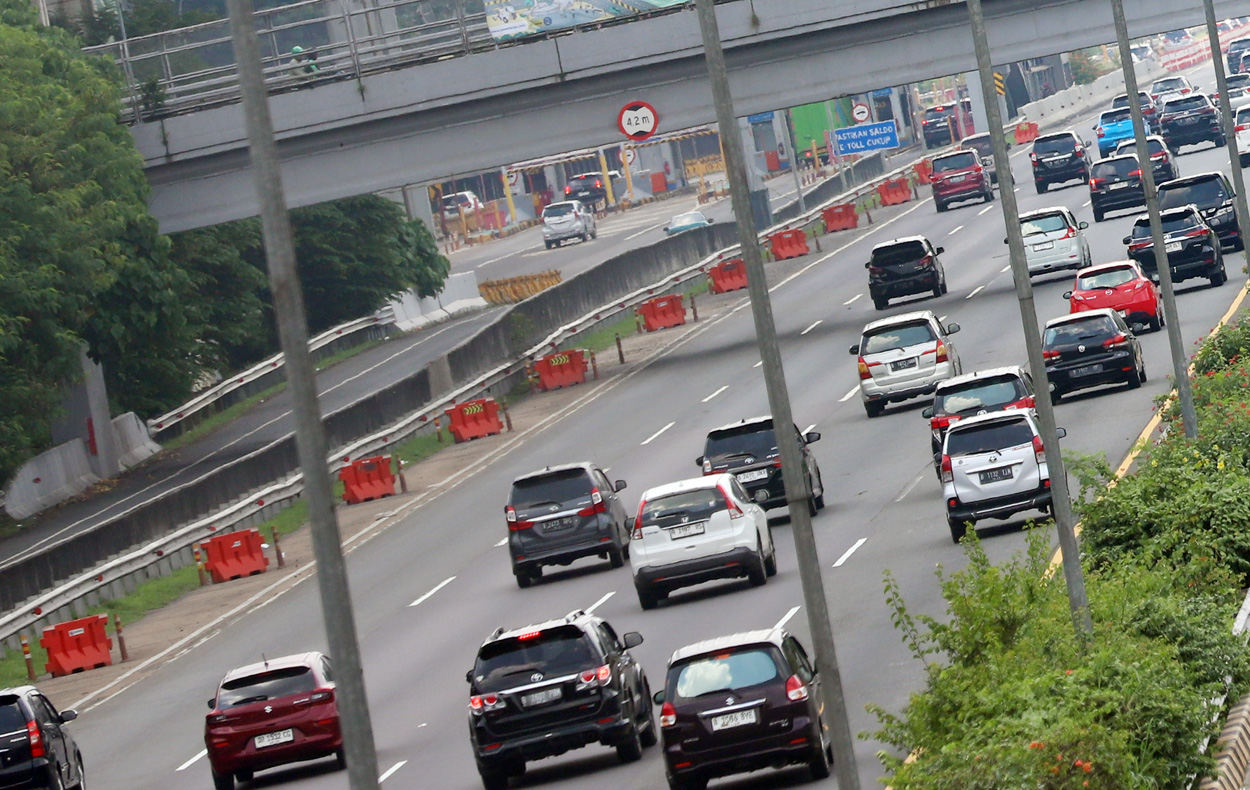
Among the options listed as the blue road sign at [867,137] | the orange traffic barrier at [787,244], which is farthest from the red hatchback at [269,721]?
the blue road sign at [867,137]

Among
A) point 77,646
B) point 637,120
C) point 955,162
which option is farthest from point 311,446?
point 955,162

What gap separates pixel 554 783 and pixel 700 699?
8.96ft

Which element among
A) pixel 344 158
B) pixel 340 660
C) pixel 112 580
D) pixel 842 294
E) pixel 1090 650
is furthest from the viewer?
pixel 842 294

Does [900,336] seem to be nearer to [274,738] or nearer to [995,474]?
[995,474]

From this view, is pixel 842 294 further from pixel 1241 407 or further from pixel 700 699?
pixel 700 699

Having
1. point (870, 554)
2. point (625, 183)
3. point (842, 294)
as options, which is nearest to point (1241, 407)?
point (870, 554)

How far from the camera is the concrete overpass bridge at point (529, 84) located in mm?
47875

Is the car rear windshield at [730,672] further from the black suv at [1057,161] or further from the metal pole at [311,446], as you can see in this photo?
the black suv at [1057,161]

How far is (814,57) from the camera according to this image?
4906 cm

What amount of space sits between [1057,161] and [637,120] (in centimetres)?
2541

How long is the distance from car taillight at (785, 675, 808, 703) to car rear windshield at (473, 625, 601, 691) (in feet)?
8.25

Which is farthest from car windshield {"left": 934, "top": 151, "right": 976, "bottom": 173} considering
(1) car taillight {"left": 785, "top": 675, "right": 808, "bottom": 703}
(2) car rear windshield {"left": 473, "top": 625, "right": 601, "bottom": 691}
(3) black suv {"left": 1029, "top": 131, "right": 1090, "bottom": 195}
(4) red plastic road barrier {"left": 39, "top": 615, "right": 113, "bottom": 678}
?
(1) car taillight {"left": 785, "top": 675, "right": 808, "bottom": 703}

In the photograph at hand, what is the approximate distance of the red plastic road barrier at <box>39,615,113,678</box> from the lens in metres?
32.1

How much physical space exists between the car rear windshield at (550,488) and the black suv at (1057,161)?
4266cm
